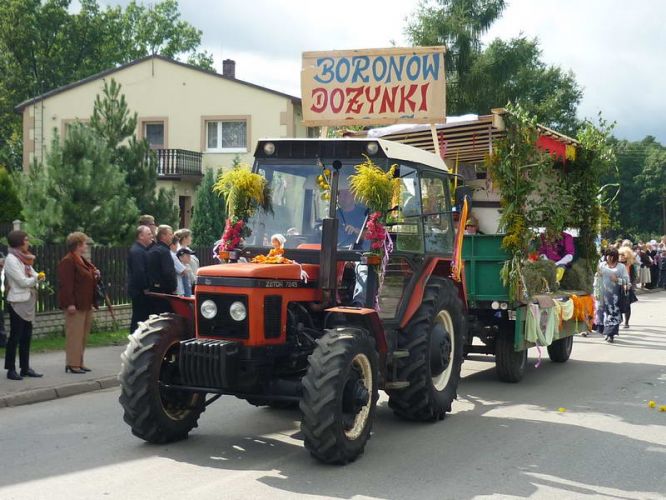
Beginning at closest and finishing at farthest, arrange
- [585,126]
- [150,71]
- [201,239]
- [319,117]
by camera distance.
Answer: [319,117], [585,126], [201,239], [150,71]

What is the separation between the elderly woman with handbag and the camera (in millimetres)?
10883

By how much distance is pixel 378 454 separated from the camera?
723cm

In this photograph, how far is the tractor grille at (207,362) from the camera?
678 cm

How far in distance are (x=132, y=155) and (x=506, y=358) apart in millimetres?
10811

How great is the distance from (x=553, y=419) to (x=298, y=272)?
328cm

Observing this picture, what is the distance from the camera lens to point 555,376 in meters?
11.7

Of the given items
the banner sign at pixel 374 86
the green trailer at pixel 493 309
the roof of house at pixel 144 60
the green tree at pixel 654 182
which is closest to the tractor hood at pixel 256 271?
the banner sign at pixel 374 86

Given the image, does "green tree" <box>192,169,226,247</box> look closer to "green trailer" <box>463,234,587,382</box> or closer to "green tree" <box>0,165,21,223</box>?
"green tree" <box>0,165,21,223</box>

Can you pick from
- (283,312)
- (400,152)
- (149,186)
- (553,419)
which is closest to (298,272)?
(283,312)

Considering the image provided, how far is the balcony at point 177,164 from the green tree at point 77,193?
16718 millimetres

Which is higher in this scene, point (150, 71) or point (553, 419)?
point (150, 71)

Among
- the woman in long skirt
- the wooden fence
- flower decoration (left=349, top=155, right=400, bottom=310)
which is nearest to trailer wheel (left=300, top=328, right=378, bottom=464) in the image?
flower decoration (left=349, top=155, right=400, bottom=310)

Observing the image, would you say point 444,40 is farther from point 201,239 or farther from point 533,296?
point 533,296

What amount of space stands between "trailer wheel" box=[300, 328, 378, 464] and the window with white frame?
26575 millimetres
